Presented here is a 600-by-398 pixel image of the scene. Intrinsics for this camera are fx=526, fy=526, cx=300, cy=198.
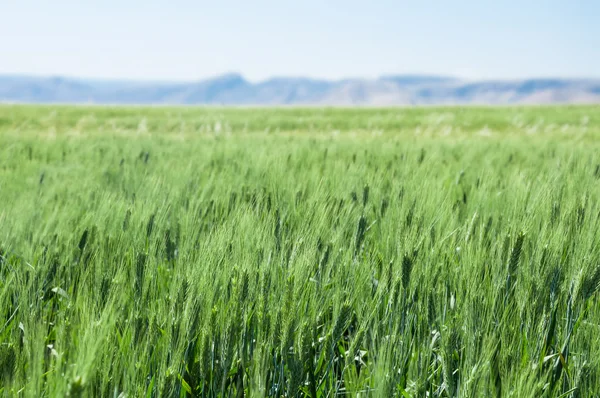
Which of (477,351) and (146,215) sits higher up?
(146,215)

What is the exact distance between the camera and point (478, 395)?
81cm

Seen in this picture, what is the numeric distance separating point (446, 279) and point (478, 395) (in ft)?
1.47

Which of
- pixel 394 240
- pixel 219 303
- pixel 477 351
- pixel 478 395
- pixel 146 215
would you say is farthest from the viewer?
pixel 146 215

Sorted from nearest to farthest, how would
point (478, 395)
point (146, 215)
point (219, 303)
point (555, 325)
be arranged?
point (478, 395) → point (219, 303) → point (555, 325) → point (146, 215)

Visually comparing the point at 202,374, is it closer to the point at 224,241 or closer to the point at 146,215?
the point at 224,241

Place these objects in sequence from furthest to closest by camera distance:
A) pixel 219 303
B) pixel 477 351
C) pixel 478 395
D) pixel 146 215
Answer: pixel 146 215 < pixel 219 303 < pixel 477 351 < pixel 478 395

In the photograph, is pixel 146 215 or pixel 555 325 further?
pixel 146 215

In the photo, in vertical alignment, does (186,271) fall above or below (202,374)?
above

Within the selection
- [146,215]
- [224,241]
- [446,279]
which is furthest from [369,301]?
[146,215]

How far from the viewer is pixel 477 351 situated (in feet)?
3.01

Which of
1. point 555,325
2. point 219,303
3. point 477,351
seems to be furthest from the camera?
point 555,325

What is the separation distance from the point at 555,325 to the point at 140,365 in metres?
0.87

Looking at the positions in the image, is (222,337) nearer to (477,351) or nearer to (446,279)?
(477,351)

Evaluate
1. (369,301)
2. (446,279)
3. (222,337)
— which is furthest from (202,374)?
(446,279)
